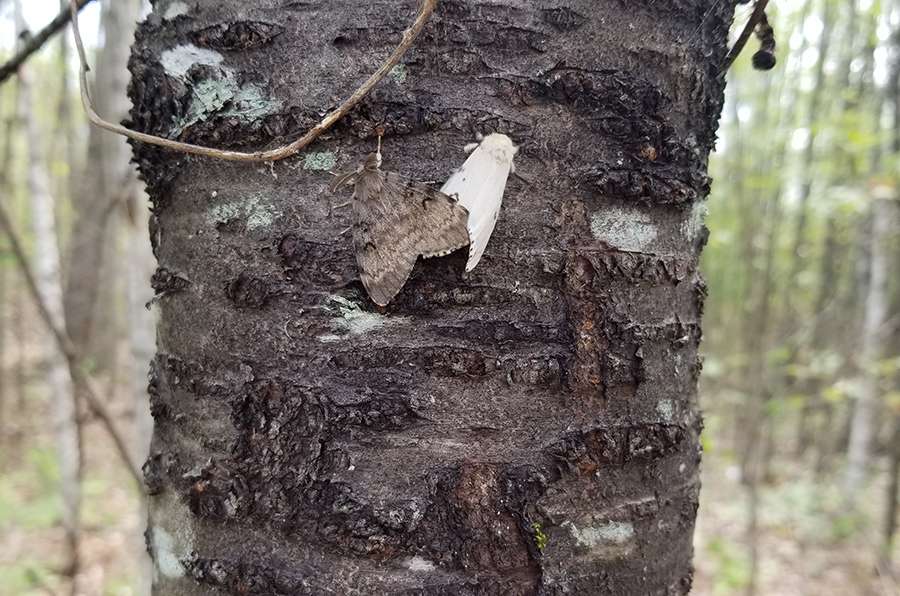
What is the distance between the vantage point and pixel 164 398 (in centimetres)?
86

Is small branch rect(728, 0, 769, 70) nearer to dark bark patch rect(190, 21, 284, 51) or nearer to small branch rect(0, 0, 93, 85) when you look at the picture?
dark bark patch rect(190, 21, 284, 51)

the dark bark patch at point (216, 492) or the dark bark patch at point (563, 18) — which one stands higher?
the dark bark patch at point (563, 18)

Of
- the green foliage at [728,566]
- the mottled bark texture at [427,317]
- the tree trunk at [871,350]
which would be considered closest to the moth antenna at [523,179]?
the mottled bark texture at [427,317]

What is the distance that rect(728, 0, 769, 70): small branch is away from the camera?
86cm

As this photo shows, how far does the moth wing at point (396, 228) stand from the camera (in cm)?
71

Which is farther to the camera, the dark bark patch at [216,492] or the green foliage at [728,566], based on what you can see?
the green foliage at [728,566]

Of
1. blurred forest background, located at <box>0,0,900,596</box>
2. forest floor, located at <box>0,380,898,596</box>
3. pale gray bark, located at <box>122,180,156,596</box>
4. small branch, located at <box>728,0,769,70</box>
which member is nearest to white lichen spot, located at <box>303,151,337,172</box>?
small branch, located at <box>728,0,769,70</box>

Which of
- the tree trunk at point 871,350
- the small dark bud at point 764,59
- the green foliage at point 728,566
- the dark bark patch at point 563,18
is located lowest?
the green foliage at point 728,566

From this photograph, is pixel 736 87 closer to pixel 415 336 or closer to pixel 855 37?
pixel 855 37

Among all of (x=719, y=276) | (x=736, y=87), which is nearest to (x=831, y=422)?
(x=719, y=276)

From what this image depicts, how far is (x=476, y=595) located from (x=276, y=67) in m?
0.69

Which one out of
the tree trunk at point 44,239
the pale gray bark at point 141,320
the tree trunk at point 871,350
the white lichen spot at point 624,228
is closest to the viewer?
the white lichen spot at point 624,228

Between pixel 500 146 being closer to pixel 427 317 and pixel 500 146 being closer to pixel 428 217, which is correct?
pixel 428 217

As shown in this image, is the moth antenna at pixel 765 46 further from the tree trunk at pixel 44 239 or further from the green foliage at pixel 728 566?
the green foliage at pixel 728 566
